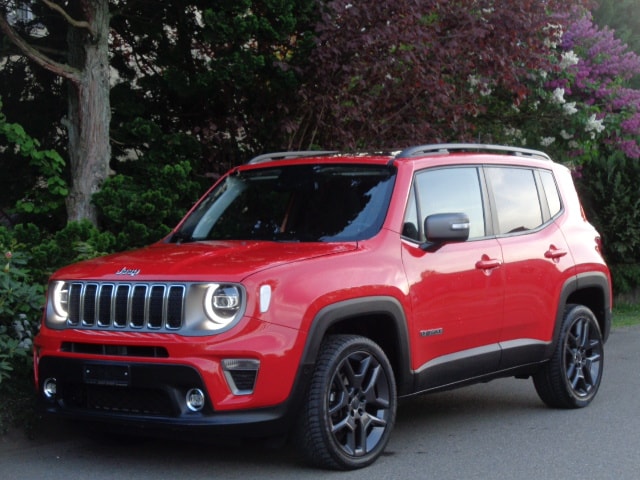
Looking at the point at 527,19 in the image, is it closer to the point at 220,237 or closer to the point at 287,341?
the point at 220,237

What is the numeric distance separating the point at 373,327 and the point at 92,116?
4146mm

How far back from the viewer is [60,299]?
21.2 ft

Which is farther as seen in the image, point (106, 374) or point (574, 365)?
point (574, 365)

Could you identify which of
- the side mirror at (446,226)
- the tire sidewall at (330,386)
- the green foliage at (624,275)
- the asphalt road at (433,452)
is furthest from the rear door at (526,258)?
the green foliage at (624,275)

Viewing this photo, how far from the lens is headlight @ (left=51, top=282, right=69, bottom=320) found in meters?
6.41

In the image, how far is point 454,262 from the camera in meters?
7.02

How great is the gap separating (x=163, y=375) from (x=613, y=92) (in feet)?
34.4

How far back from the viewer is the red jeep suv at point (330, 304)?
5.84m

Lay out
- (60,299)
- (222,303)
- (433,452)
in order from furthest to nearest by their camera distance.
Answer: (433,452) < (60,299) < (222,303)

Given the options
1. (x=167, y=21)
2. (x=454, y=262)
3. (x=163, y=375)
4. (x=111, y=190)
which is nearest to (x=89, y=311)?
(x=163, y=375)

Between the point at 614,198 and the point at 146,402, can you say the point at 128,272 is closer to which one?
the point at 146,402

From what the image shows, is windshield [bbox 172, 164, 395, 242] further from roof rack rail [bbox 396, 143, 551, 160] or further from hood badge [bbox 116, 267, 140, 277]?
hood badge [bbox 116, 267, 140, 277]

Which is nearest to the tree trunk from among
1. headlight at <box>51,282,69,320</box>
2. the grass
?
headlight at <box>51,282,69,320</box>

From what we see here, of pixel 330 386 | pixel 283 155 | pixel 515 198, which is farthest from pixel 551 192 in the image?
pixel 330 386
